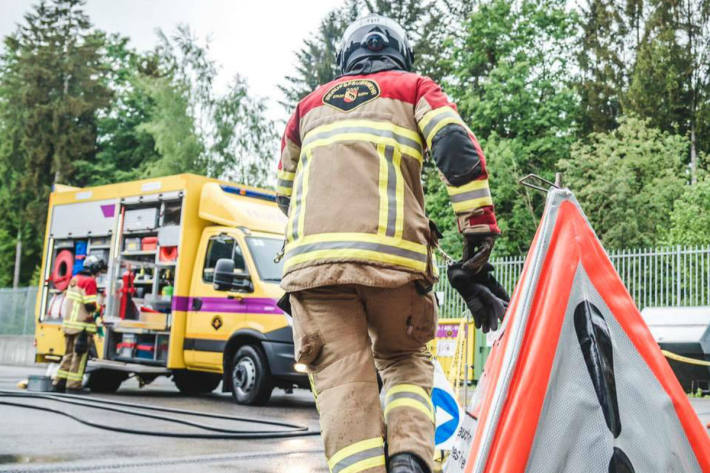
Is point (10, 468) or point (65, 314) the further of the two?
point (65, 314)

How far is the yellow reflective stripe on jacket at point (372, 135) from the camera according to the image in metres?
3.06

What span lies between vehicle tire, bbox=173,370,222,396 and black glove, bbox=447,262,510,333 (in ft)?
31.8

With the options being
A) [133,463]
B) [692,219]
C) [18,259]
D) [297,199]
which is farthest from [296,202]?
[18,259]

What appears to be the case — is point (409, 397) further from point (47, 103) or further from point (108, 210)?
point (47, 103)

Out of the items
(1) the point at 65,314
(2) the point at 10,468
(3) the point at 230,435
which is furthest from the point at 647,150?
(2) the point at 10,468

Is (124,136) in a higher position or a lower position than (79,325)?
higher

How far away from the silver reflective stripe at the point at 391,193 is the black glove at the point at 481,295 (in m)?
0.27

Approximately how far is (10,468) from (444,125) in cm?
328

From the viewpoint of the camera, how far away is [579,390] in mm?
2273

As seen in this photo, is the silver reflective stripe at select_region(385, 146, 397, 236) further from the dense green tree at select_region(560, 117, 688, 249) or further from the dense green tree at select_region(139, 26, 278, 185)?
the dense green tree at select_region(139, 26, 278, 185)

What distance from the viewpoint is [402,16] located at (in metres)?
32.4

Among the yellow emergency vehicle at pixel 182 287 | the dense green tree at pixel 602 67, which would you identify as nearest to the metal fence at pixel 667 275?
the yellow emergency vehicle at pixel 182 287

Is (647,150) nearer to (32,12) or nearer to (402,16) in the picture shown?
(402,16)

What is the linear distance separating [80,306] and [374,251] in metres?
8.96
